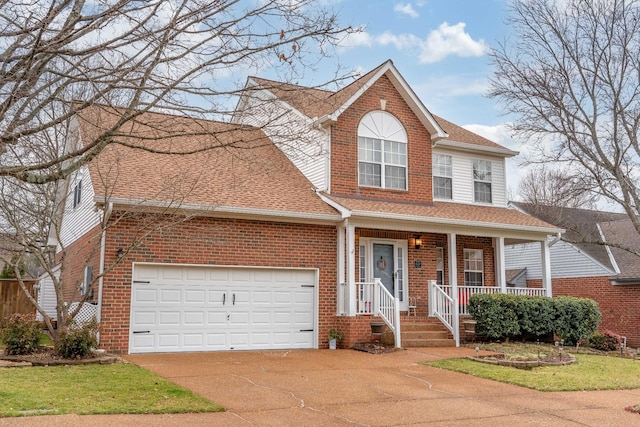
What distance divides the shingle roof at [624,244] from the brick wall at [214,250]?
A: 11.8 m

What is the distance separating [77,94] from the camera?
25.6 ft

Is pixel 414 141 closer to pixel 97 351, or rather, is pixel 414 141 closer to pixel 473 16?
pixel 473 16

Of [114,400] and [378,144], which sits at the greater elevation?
[378,144]

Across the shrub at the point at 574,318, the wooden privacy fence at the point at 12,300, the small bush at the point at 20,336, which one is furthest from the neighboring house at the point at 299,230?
the wooden privacy fence at the point at 12,300

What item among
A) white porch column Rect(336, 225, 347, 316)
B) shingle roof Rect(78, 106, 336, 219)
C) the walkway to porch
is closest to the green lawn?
the walkway to porch

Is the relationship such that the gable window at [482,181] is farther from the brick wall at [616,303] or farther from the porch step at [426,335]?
the brick wall at [616,303]

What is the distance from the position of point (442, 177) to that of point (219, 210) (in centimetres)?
798

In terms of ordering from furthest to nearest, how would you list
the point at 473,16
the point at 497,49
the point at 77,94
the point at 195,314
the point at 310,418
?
the point at 497,49
the point at 195,314
the point at 473,16
the point at 77,94
the point at 310,418

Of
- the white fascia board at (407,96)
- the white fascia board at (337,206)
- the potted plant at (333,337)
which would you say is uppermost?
the white fascia board at (407,96)

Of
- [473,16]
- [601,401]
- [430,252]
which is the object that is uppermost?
[473,16]

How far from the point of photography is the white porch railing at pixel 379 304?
14281 mm

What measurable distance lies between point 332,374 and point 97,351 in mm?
4702

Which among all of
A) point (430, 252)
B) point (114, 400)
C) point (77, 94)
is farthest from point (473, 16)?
point (114, 400)

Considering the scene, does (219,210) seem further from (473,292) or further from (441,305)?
(473,292)
